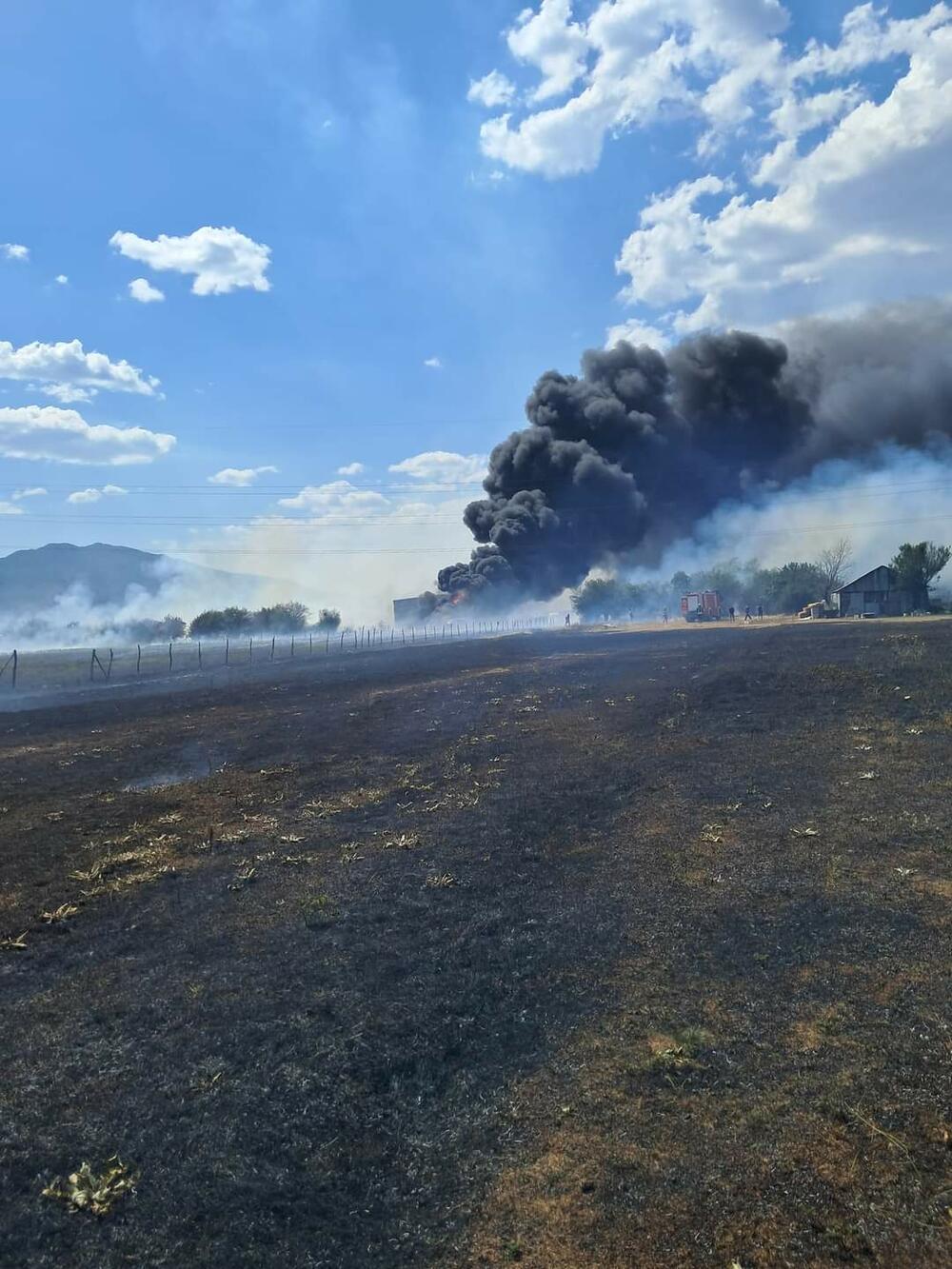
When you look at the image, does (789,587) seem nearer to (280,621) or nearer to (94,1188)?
(280,621)

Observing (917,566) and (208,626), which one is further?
(208,626)

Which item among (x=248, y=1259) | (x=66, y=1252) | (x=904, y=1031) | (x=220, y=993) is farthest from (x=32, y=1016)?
(x=904, y=1031)

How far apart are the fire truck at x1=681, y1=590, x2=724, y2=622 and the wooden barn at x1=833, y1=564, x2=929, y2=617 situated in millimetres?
16185

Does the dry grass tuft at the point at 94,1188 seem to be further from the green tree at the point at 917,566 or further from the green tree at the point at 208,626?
the green tree at the point at 208,626

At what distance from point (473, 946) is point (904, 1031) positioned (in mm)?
4726

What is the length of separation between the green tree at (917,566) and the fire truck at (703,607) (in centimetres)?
2088

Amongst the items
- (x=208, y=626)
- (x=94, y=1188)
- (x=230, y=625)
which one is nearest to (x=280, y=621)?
(x=230, y=625)

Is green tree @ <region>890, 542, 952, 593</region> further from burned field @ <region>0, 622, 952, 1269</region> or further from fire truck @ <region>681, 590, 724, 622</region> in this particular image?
burned field @ <region>0, 622, 952, 1269</region>

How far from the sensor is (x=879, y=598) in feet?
275

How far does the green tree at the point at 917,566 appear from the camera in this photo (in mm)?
81188

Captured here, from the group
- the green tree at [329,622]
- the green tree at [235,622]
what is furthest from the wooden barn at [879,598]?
the green tree at [235,622]

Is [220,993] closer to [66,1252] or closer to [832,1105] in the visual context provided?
[66,1252]

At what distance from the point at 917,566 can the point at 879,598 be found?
183 inches

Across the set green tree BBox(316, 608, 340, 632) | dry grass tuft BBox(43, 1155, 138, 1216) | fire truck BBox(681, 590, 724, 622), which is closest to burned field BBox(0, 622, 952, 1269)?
dry grass tuft BBox(43, 1155, 138, 1216)
